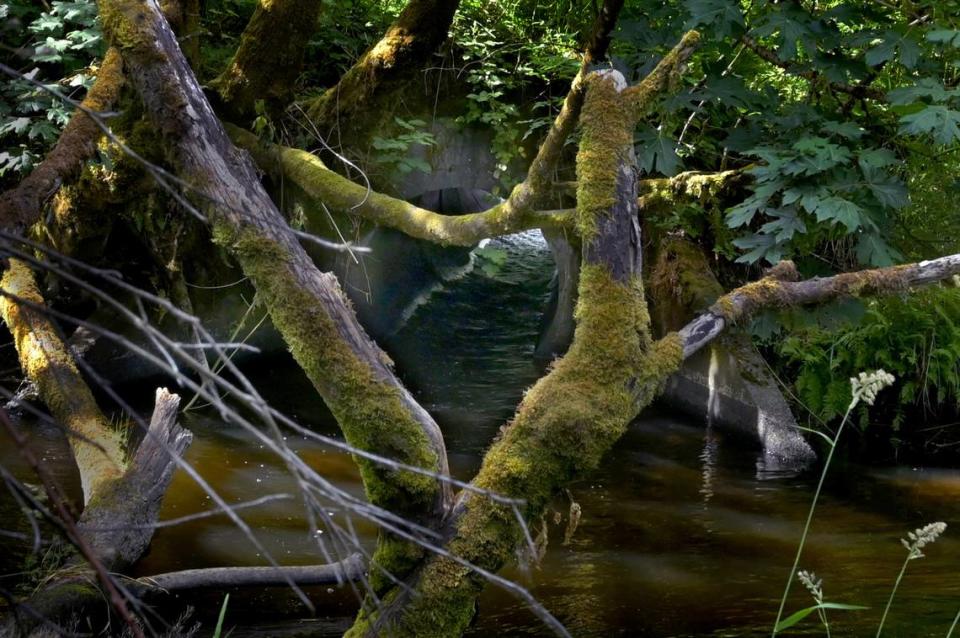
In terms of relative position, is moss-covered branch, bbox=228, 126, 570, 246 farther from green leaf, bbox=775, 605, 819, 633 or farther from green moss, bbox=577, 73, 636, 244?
green leaf, bbox=775, 605, 819, 633

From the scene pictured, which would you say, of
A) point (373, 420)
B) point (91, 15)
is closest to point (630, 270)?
point (373, 420)

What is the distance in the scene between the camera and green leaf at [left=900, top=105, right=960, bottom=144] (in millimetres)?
4238

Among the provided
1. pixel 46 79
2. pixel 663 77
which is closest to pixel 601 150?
pixel 663 77

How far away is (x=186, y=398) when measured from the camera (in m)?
8.30

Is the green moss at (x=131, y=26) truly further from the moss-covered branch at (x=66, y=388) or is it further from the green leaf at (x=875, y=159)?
the green leaf at (x=875, y=159)

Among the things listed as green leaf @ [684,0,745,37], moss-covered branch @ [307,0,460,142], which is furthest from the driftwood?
moss-covered branch @ [307,0,460,142]

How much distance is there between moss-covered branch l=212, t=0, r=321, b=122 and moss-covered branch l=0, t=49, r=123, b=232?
133 cm

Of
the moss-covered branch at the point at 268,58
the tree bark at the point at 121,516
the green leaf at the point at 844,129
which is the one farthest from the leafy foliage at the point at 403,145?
the green leaf at the point at 844,129

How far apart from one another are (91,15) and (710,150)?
15.2 feet

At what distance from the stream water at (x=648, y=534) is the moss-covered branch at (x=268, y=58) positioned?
1922 mm

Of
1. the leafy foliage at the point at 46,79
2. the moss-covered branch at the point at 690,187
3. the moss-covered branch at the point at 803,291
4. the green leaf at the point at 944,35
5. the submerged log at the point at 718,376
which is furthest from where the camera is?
the submerged log at the point at 718,376

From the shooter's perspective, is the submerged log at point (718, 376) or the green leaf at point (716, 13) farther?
the submerged log at point (718, 376)

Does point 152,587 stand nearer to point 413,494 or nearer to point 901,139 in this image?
point 413,494

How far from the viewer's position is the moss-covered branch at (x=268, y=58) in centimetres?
611
